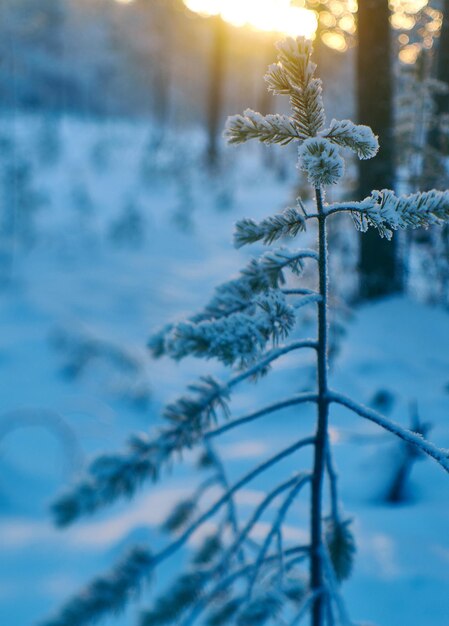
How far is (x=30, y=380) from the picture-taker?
5621mm

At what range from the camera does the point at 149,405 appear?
16.6 ft

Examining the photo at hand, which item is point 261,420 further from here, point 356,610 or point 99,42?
point 99,42

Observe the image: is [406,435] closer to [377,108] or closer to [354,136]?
[354,136]

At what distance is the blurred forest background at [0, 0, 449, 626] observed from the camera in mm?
2387

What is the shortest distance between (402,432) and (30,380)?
512 centimetres

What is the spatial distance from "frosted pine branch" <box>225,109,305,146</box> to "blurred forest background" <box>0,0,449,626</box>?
0.83 meters

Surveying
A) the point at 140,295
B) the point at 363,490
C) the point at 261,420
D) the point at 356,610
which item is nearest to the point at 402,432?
the point at 356,610

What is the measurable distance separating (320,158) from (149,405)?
4.40 meters

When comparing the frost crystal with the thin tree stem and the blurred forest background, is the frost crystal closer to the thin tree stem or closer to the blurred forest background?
the thin tree stem

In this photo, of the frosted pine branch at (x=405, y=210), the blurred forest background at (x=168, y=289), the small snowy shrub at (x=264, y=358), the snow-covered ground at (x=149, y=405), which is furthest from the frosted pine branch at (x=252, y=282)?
the snow-covered ground at (x=149, y=405)

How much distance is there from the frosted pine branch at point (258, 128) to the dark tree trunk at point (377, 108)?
1614 millimetres

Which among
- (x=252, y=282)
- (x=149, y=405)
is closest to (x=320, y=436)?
(x=252, y=282)

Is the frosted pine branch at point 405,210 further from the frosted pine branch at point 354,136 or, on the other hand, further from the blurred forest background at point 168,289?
the blurred forest background at point 168,289

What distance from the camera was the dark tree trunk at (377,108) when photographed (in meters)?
2.68
